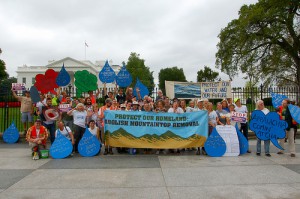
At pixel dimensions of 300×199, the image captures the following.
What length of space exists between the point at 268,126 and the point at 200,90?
4010 millimetres

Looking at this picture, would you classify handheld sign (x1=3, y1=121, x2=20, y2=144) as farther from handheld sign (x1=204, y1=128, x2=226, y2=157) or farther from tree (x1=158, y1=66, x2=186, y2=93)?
tree (x1=158, y1=66, x2=186, y2=93)

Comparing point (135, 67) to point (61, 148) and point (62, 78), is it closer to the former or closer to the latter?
point (62, 78)

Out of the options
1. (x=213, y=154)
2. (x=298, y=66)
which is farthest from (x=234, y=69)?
(x=213, y=154)

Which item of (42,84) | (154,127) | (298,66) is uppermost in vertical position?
(298,66)

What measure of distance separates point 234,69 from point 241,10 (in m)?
6.83

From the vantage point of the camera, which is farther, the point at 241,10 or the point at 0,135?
the point at 241,10

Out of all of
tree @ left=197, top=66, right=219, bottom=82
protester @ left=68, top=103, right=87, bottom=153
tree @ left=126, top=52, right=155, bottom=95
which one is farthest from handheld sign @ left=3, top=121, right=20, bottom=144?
tree @ left=126, top=52, right=155, bottom=95

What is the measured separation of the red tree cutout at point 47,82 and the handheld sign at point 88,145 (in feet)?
9.47

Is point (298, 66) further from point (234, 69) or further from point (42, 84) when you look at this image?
point (42, 84)

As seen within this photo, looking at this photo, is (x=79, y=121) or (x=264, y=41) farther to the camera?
(x=264, y=41)

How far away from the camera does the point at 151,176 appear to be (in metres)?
6.26

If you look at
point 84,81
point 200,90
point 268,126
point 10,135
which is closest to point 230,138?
point 268,126

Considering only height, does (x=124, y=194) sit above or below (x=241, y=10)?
below

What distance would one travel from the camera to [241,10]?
33.2 metres
